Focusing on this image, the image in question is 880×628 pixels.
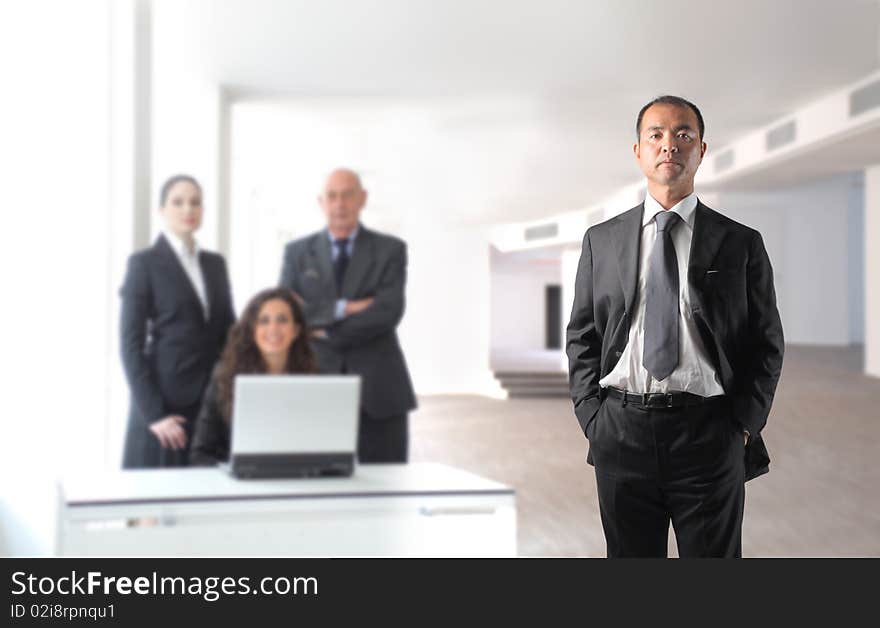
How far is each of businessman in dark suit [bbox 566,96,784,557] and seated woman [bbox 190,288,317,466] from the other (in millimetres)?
1935

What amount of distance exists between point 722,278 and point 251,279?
254 cm

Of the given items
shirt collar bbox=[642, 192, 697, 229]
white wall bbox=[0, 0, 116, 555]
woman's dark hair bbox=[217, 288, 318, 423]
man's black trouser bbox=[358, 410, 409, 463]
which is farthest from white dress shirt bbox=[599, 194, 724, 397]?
white wall bbox=[0, 0, 116, 555]

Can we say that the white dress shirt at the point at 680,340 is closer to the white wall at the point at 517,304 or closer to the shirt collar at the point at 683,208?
the shirt collar at the point at 683,208

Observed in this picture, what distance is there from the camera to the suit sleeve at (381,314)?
2045 mm

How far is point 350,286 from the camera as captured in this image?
210 cm

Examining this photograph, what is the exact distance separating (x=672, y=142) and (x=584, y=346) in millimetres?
139

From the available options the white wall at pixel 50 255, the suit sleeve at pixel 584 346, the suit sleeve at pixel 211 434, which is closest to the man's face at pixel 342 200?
the suit sleeve at pixel 211 434

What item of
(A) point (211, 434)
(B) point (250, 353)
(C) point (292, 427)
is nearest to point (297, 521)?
(C) point (292, 427)

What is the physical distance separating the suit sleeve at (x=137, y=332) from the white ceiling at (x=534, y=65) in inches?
28.3

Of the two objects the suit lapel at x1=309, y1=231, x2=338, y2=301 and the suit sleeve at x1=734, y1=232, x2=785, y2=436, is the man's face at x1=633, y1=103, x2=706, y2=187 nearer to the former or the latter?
the suit sleeve at x1=734, y1=232, x2=785, y2=436

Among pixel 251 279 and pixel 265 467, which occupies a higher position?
pixel 251 279

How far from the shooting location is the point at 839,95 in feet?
4.68
